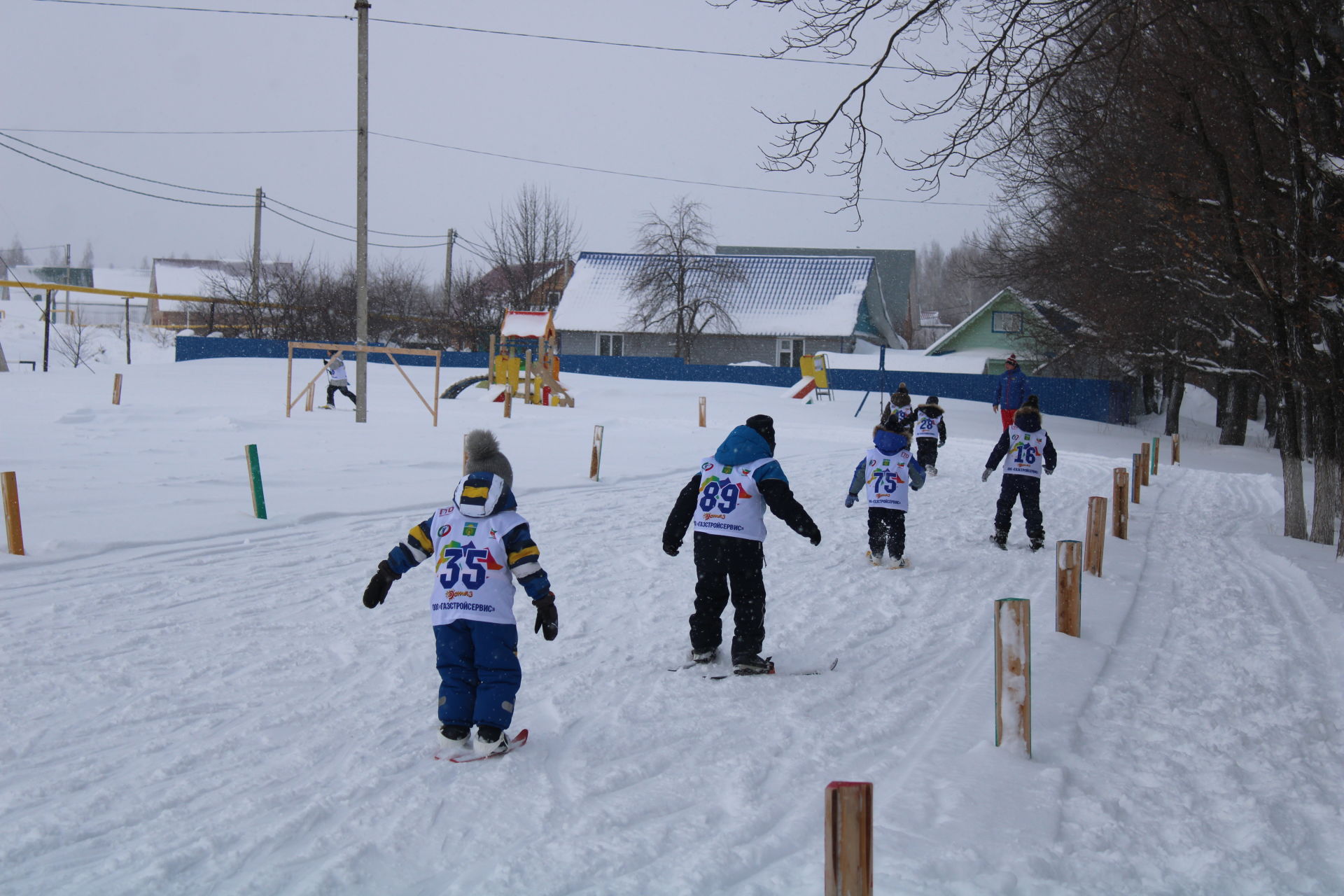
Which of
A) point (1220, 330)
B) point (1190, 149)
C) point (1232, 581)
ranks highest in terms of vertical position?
point (1190, 149)

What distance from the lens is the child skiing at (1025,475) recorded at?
10.9 metres

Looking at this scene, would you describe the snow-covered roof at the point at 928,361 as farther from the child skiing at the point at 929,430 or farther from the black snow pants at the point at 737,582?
the black snow pants at the point at 737,582

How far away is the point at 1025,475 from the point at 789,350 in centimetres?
3738

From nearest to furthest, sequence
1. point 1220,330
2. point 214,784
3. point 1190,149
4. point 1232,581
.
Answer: point 214,784 < point 1232,581 < point 1190,149 < point 1220,330

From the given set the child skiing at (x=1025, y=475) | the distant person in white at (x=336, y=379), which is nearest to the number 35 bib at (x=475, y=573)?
the child skiing at (x=1025, y=475)

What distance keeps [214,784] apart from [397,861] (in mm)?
1092

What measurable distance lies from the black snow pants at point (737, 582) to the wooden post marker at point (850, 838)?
3366mm

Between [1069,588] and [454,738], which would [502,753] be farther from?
[1069,588]

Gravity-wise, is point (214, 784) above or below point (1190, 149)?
below

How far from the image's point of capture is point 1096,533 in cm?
952

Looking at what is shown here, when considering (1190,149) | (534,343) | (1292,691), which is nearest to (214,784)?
(1292,691)

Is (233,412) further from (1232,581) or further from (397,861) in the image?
(397,861)

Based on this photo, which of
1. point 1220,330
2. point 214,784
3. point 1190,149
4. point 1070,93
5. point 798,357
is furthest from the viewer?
point 798,357

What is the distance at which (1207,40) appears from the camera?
981 cm
